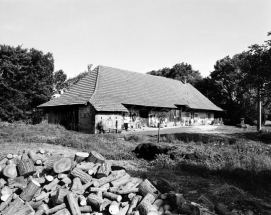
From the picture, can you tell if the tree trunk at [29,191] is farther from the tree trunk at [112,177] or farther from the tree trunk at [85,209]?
the tree trunk at [112,177]

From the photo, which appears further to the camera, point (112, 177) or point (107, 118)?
point (107, 118)

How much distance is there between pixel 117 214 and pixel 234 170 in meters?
5.02

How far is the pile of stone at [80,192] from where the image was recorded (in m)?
4.81

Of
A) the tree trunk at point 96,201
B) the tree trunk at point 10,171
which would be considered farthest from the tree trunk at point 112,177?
the tree trunk at point 10,171

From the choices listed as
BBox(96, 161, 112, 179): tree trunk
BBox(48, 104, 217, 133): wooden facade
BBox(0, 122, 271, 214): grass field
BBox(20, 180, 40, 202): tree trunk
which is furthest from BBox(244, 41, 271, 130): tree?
BBox(20, 180, 40, 202): tree trunk

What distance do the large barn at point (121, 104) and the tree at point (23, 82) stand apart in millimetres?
9472

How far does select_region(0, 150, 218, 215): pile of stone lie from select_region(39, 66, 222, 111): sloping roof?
14648 mm

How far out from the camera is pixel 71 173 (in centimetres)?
564

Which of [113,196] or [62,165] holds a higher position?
[62,165]

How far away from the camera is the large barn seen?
21688 millimetres

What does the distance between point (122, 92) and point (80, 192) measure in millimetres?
21358

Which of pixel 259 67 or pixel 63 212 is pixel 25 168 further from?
pixel 259 67

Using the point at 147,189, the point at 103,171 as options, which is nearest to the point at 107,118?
the point at 103,171

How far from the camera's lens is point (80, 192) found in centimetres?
521
